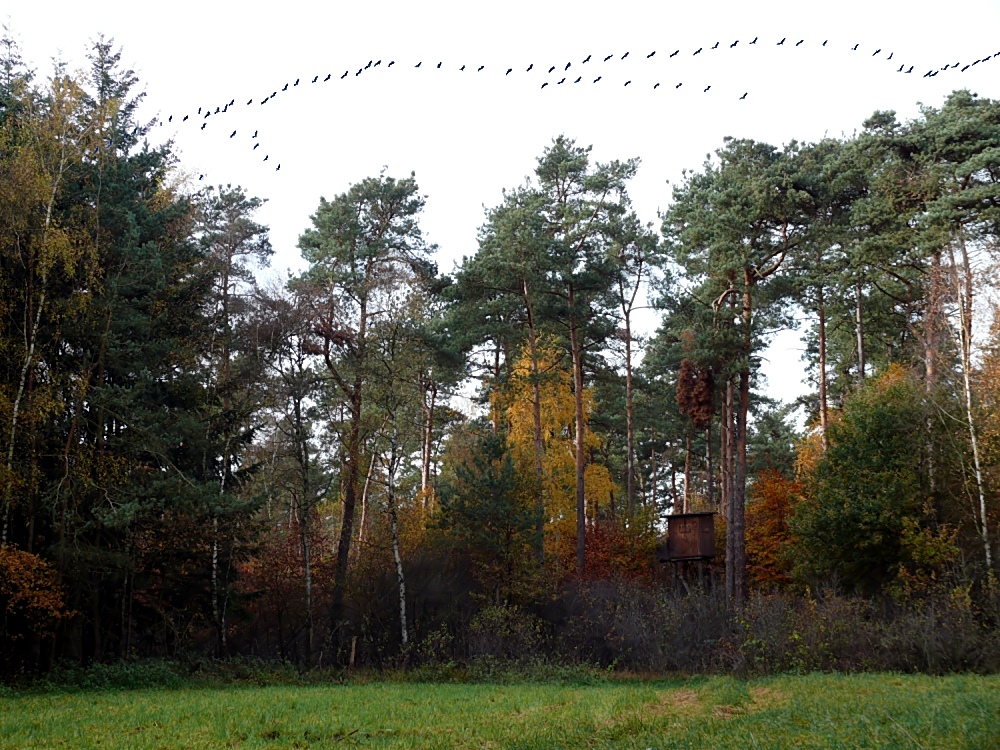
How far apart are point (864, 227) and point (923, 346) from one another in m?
4.86

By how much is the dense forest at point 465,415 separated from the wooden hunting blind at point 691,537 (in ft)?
4.29

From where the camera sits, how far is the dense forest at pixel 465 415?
21.0m

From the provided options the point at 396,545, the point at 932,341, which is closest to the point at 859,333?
the point at 932,341

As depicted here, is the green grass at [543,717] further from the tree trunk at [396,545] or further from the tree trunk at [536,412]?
the tree trunk at [536,412]

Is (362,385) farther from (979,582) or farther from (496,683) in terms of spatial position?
(979,582)

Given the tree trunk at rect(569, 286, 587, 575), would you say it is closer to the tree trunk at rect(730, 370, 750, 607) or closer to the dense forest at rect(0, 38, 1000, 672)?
the dense forest at rect(0, 38, 1000, 672)

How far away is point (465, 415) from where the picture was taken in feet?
127

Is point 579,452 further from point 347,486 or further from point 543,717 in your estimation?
point 543,717

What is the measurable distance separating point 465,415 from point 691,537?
11575mm

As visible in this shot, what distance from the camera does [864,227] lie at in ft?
93.0

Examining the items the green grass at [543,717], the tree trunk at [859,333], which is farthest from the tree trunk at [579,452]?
the green grass at [543,717]

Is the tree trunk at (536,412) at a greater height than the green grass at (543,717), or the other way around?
the tree trunk at (536,412)

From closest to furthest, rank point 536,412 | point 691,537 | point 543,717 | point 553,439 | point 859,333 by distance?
point 543,717 → point 691,537 → point 536,412 → point 859,333 → point 553,439

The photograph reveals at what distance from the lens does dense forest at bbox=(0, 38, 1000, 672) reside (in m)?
21.0
